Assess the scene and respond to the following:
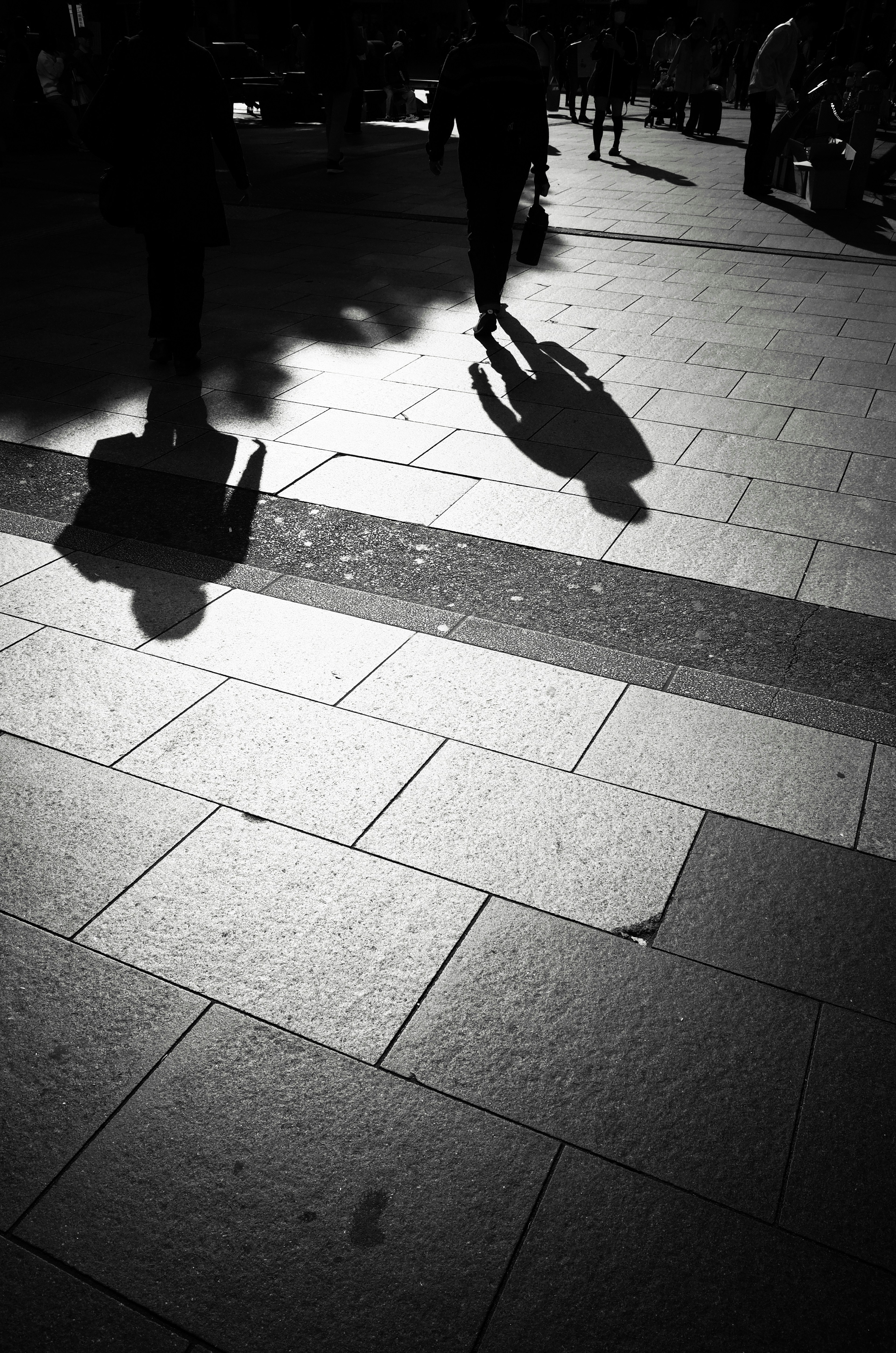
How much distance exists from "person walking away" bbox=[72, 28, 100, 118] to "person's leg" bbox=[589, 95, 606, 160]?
329 inches

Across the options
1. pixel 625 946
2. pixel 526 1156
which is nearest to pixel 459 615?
pixel 625 946

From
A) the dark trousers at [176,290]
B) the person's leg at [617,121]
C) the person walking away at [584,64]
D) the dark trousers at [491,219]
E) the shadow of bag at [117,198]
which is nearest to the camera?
the shadow of bag at [117,198]

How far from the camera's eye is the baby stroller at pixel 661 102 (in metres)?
20.5

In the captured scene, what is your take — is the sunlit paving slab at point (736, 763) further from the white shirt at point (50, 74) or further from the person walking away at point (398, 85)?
the person walking away at point (398, 85)

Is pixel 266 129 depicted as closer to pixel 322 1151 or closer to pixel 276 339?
pixel 276 339

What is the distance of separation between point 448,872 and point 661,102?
22646 mm

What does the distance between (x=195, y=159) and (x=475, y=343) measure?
226 cm

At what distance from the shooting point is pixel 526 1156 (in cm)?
209

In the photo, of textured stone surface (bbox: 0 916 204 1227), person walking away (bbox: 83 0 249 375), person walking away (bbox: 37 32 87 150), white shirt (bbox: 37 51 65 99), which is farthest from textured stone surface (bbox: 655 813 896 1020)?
white shirt (bbox: 37 51 65 99)

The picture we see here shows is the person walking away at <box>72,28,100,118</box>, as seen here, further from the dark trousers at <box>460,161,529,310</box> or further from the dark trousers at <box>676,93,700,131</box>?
the dark trousers at <box>460,161,529,310</box>

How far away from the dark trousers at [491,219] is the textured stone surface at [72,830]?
205 inches

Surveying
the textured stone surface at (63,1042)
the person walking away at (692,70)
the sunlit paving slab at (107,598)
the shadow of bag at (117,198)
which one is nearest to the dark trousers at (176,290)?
the shadow of bag at (117,198)

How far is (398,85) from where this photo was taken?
2083cm

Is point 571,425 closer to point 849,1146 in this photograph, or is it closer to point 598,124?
point 849,1146
